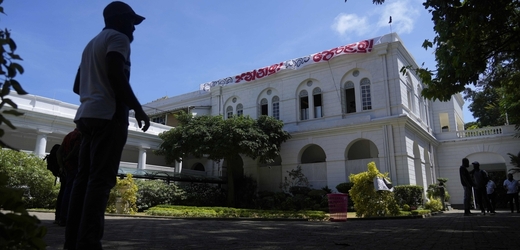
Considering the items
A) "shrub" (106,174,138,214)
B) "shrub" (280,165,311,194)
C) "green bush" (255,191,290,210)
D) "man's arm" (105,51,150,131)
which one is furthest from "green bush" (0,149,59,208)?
"shrub" (280,165,311,194)

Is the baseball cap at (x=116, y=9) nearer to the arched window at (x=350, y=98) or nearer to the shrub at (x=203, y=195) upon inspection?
the shrub at (x=203, y=195)

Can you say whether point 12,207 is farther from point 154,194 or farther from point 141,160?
point 141,160

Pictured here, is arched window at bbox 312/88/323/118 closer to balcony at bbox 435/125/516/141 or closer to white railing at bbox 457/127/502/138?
balcony at bbox 435/125/516/141

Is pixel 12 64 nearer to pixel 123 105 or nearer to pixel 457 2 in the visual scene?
pixel 123 105

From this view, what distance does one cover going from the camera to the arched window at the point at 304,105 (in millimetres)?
23328

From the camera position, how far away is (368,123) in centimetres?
1995

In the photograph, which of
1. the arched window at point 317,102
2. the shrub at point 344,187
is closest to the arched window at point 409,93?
the arched window at point 317,102

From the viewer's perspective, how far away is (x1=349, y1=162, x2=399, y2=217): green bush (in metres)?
11.3

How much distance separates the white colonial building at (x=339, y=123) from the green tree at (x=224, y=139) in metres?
2.35

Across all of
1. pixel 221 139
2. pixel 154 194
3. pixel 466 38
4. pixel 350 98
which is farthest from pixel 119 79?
pixel 350 98

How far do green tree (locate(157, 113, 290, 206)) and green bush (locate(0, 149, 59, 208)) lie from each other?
7.13 meters

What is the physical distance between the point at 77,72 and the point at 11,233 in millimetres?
2162

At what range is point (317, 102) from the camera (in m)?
23.1

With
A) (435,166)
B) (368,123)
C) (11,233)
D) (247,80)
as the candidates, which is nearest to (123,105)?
(11,233)
